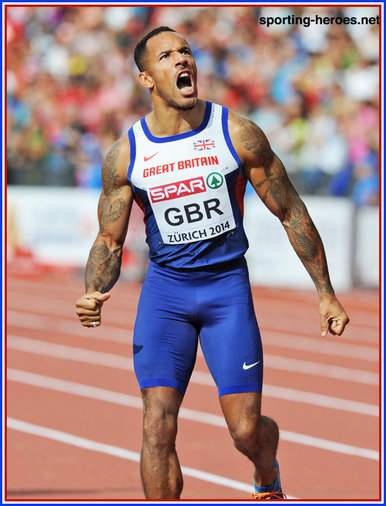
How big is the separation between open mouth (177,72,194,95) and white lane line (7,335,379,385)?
5427 mm

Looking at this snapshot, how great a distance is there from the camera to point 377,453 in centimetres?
720

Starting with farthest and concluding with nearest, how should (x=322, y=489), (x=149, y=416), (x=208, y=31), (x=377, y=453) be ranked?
(x=208, y=31)
(x=377, y=453)
(x=322, y=489)
(x=149, y=416)

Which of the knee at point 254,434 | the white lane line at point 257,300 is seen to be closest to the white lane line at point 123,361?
the white lane line at point 257,300

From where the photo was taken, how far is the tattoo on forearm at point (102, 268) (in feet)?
16.6

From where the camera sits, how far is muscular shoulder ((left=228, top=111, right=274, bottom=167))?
4922 millimetres

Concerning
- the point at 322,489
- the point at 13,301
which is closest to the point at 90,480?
the point at 322,489

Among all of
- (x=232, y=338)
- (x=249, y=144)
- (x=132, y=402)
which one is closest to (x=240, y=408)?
(x=232, y=338)

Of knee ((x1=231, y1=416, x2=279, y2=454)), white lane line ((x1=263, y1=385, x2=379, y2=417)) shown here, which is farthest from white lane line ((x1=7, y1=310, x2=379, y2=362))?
knee ((x1=231, y1=416, x2=279, y2=454))

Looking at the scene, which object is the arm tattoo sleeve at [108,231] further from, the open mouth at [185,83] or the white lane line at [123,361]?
the white lane line at [123,361]

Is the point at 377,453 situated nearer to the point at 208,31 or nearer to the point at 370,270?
the point at 370,270

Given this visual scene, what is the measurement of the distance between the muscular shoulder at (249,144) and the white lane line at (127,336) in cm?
631

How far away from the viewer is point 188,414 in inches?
329

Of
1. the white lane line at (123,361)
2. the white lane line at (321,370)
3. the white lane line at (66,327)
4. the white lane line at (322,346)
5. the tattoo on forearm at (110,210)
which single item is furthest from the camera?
the white lane line at (66,327)

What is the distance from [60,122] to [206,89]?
11.8ft
